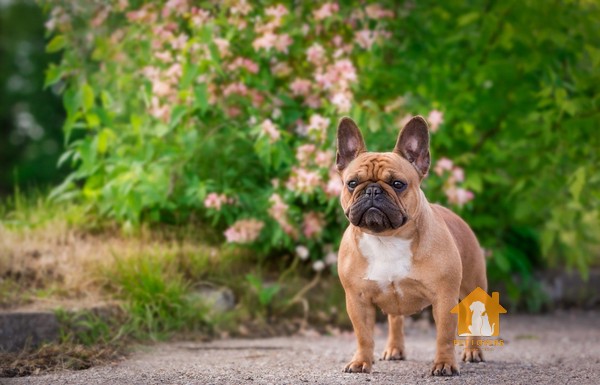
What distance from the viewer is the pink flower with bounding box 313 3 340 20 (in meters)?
6.57

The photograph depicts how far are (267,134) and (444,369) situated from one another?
2748 mm

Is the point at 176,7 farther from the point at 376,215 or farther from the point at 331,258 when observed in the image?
the point at 376,215

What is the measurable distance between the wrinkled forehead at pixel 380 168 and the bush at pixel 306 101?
1.86m

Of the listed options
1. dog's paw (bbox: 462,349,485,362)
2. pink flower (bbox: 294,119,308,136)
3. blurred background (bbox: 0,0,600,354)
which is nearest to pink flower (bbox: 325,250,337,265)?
blurred background (bbox: 0,0,600,354)

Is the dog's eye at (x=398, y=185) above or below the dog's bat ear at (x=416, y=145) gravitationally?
below

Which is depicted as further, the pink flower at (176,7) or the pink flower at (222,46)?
the pink flower at (176,7)

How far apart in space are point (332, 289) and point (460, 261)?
9.95 ft

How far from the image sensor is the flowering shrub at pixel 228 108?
6.48 metres

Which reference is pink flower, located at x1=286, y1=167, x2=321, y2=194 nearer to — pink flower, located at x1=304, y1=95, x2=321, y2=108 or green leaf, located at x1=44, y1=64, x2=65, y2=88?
pink flower, located at x1=304, y1=95, x2=321, y2=108

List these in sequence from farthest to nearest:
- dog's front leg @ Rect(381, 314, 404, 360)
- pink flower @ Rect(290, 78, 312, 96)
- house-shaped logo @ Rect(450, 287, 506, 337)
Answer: pink flower @ Rect(290, 78, 312, 96) < dog's front leg @ Rect(381, 314, 404, 360) < house-shaped logo @ Rect(450, 287, 506, 337)

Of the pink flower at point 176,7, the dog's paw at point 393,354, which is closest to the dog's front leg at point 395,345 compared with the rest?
the dog's paw at point 393,354

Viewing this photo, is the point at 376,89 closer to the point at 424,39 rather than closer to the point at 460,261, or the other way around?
the point at 424,39

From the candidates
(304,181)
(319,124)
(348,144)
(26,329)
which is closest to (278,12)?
(319,124)

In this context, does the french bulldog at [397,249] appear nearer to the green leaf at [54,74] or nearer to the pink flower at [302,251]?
the pink flower at [302,251]
